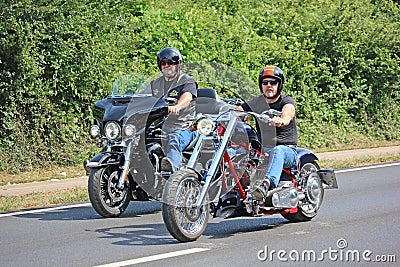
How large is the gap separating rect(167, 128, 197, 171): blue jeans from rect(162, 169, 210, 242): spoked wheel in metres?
1.39

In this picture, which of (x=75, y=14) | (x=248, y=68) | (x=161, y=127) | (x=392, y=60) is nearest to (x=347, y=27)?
(x=392, y=60)

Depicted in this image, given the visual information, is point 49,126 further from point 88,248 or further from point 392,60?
point 392,60

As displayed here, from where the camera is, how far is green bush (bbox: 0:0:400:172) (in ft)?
57.6

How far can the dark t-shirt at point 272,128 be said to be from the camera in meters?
10.4

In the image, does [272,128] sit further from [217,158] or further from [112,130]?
[112,130]

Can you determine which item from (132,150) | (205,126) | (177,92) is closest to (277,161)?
(205,126)

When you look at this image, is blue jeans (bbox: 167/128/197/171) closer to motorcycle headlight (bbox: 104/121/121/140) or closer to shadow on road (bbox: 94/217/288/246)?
motorcycle headlight (bbox: 104/121/121/140)

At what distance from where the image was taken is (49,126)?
717 inches

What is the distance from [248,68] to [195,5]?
10.2 ft

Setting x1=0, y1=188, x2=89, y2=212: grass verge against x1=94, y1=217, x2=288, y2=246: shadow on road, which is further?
x1=0, y1=188, x2=89, y2=212: grass verge

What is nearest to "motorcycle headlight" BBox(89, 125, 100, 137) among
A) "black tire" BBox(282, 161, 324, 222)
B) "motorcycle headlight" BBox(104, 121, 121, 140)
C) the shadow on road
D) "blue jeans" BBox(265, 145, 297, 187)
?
"motorcycle headlight" BBox(104, 121, 121, 140)

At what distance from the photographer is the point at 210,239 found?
9.62 m

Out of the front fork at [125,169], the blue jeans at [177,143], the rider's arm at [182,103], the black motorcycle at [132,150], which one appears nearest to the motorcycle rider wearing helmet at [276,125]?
the black motorcycle at [132,150]

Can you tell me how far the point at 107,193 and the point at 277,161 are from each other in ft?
8.63
